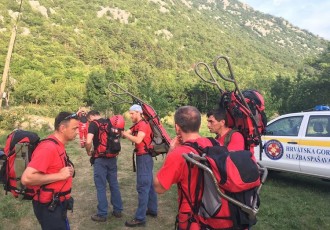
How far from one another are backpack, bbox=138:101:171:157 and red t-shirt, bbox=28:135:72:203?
2.06m

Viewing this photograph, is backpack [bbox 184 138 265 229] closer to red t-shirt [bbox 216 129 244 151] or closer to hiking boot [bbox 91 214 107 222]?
red t-shirt [bbox 216 129 244 151]

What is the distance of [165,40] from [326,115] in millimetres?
85583

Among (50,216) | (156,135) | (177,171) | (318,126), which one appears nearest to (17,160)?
(50,216)

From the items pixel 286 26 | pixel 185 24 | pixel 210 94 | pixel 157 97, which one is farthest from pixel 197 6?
pixel 157 97

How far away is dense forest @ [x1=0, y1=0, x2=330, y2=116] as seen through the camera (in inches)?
1344

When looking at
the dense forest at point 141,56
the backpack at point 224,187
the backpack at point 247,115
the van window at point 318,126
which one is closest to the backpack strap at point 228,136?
the backpack at point 247,115

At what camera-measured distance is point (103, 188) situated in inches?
208

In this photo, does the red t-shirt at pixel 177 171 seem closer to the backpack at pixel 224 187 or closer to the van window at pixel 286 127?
the backpack at pixel 224 187

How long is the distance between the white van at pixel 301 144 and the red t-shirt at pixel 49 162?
442 cm

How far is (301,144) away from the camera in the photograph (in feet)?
23.0

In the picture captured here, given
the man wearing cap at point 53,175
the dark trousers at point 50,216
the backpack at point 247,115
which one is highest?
the backpack at point 247,115

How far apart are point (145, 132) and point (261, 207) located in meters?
2.89

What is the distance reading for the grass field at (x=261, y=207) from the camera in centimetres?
536

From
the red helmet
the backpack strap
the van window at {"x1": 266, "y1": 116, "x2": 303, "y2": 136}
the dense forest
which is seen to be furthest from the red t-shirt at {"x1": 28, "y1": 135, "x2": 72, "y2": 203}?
the dense forest
